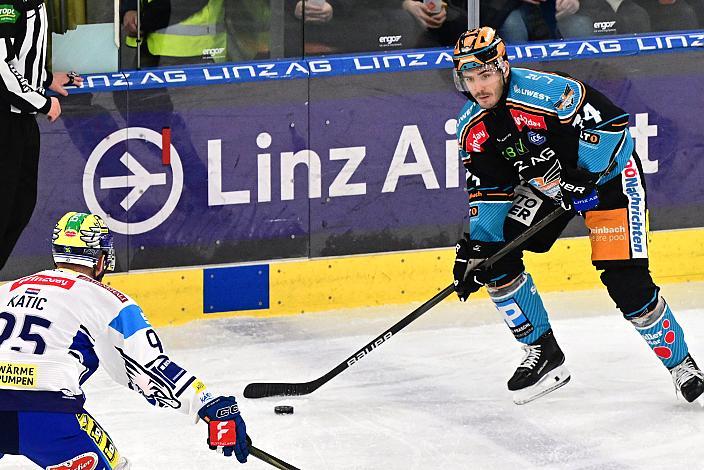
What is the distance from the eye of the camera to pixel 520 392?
582 centimetres

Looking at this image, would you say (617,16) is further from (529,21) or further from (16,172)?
(16,172)

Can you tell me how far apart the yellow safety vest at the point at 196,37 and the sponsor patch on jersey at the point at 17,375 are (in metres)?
2.77

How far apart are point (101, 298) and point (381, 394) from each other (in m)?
2.02

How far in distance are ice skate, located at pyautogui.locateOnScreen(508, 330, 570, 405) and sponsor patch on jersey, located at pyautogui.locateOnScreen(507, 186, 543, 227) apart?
396 mm

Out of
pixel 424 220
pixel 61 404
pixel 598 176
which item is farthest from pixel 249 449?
A: pixel 424 220

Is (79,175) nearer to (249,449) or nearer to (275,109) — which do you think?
(275,109)

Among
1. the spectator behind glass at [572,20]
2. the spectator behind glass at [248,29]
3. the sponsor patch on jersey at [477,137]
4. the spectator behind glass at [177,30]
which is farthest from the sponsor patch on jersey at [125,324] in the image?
the spectator behind glass at [572,20]

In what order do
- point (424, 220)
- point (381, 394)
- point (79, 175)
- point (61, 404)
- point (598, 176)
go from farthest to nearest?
point (424, 220) < point (79, 175) < point (381, 394) < point (598, 176) < point (61, 404)

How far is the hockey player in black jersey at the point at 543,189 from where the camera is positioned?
547 centimetres

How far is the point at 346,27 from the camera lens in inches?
271

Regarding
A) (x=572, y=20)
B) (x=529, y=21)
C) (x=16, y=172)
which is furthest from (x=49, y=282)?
(x=572, y=20)

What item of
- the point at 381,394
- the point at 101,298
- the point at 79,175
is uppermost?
the point at 101,298

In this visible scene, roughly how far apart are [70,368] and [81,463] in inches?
8.3

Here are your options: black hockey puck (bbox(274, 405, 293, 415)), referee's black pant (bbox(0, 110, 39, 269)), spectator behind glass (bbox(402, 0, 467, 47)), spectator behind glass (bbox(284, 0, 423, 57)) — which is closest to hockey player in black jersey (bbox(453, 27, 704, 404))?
black hockey puck (bbox(274, 405, 293, 415))
